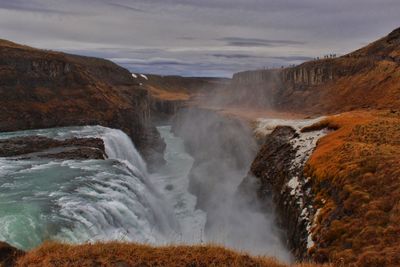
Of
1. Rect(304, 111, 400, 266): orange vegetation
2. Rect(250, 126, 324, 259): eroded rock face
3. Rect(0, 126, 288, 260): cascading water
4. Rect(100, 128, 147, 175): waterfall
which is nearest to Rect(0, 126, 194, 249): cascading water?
Rect(0, 126, 288, 260): cascading water

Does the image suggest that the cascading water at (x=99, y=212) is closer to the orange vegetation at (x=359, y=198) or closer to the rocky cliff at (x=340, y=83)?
the orange vegetation at (x=359, y=198)

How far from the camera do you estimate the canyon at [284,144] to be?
20.5 meters

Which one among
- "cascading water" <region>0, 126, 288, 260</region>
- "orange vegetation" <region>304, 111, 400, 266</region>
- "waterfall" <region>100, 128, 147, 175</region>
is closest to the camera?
"orange vegetation" <region>304, 111, 400, 266</region>

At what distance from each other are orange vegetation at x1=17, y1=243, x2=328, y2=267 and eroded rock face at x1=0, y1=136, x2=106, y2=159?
2783 centimetres

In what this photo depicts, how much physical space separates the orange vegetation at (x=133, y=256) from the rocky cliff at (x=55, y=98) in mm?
54558

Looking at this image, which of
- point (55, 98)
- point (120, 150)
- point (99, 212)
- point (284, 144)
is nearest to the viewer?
point (99, 212)

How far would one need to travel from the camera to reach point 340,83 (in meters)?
105

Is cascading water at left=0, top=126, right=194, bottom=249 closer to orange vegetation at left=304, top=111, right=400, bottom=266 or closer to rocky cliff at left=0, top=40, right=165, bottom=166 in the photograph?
orange vegetation at left=304, top=111, right=400, bottom=266

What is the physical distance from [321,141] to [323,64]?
8605 centimetres

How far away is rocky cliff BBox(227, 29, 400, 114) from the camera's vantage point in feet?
274

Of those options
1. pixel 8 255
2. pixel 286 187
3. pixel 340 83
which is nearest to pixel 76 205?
pixel 8 255

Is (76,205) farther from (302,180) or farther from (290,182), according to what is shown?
(290,182)

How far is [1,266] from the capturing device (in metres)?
11.4

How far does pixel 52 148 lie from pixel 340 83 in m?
84.2
